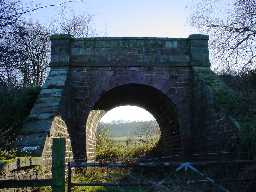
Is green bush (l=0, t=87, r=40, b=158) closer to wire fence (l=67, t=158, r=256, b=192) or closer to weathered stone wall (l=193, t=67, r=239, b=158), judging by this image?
wire fence (l=67, t=158, r=256, b=192)

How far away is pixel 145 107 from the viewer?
17.2m

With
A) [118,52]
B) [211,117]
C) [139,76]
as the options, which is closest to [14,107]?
[118,52]

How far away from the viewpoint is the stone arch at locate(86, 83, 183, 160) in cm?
1373

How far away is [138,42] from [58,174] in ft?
27.9

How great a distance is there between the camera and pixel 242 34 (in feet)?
46.2

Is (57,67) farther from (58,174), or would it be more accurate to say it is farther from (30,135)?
(58,174)

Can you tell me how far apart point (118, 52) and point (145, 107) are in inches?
181

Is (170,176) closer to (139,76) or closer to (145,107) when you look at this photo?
(139,76)

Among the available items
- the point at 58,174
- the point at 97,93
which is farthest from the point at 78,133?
the point at 58,174

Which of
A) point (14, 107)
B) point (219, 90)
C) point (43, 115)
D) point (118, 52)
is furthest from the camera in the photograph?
point (118, 52)

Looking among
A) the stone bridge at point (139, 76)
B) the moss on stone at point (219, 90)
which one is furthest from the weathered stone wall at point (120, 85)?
the moss on stone at point (219, 90)

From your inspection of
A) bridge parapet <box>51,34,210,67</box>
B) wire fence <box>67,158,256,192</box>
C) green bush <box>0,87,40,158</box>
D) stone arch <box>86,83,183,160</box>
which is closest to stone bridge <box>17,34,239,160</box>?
bridge parapet <box>51,34,210,67</box>

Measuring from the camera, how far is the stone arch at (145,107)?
45.1ft

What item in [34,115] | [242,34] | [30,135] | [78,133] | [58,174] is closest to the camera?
[58,174]
